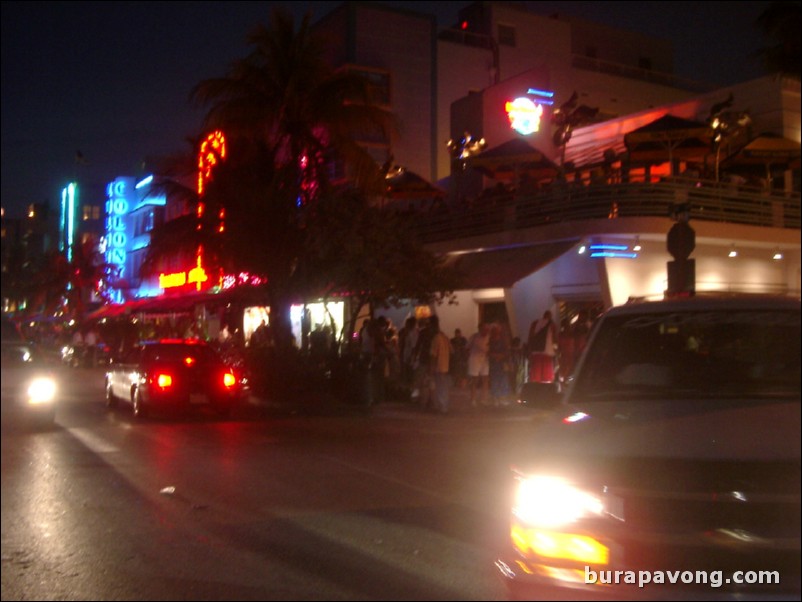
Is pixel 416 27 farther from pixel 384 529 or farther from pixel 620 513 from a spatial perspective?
pixel 620 513

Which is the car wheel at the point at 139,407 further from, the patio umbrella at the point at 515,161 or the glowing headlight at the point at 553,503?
the glowing headlight at the point at 553,503

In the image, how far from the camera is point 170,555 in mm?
6719

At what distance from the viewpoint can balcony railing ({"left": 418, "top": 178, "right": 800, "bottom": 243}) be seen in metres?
20.9

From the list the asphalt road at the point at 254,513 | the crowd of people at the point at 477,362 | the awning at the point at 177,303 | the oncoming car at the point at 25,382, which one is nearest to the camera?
the asphalt road at the point at 254,513

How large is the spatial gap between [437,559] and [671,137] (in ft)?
60.5

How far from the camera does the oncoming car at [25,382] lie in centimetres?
1246

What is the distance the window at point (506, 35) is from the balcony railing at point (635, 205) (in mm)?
17217

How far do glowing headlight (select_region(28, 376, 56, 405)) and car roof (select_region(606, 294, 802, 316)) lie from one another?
33.5 ft

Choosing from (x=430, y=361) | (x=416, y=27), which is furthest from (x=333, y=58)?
(x=430, y=361)

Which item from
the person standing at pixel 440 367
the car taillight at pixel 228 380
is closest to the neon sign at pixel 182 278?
the car taillight at pixel 228 380

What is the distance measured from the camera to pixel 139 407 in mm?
17000

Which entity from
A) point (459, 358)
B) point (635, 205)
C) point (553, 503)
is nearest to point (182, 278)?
point (459, 358)

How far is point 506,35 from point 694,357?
38282 mm

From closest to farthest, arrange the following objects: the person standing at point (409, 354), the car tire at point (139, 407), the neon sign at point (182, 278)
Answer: the car tire at point (139, 407)
the person standing at point (409, 354)
the neon sign at point (182, 278)
